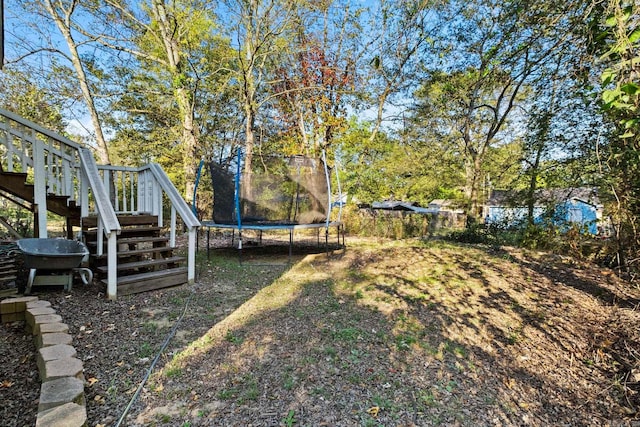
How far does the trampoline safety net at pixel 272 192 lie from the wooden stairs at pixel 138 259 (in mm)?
1511

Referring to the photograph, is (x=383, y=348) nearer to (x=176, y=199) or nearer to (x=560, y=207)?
(x=176, y=199)

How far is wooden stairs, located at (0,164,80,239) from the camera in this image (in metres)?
3.71

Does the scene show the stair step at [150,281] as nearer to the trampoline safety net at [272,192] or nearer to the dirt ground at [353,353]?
the dirt ground at [353,353]

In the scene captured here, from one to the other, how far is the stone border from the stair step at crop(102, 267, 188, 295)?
730mm

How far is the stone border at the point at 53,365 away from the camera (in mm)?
1346

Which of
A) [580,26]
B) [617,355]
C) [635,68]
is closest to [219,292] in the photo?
[617,355]

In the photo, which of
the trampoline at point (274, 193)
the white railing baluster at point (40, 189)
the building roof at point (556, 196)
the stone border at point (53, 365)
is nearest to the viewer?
the stone border at point (53, 365)

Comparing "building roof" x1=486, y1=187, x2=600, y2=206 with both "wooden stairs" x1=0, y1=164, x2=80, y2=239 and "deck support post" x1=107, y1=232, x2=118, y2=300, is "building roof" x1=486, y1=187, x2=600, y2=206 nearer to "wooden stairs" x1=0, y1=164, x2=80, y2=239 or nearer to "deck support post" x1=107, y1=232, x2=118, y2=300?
"deck support post" x1=107, y1=232, x2=118, y2=300

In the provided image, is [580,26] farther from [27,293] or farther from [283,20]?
[283,20]

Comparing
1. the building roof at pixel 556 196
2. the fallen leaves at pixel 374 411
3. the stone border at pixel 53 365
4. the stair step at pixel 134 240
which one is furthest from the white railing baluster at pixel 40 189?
the building roof at pixel 556 196

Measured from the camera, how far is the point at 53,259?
3033 mm

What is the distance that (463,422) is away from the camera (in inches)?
64.6

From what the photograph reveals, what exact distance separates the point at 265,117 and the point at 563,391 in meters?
11.9

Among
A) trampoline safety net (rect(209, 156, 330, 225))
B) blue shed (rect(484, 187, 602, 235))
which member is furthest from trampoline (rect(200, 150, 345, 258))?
blue shed (rect(484, 187, 602, 235))
